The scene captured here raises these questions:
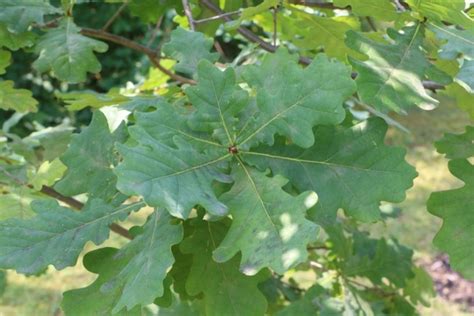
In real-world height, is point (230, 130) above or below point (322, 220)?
above

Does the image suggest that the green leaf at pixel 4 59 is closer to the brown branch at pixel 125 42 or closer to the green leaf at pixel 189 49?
the brown branch at pixel 125 42

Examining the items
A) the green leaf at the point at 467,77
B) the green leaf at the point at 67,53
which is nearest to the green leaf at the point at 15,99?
the green leaf at the point at 67,53

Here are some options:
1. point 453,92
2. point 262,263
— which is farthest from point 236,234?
point 453,92

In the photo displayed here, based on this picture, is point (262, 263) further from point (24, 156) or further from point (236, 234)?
point (24, 156)

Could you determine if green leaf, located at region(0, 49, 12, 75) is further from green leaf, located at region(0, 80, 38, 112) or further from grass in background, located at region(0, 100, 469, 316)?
grass in background, located at region(0, 100, 469, 316)

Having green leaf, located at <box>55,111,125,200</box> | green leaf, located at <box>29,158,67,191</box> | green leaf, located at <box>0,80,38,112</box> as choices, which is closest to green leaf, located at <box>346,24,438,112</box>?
green leaf, located at <box>55,111,125,200</box>


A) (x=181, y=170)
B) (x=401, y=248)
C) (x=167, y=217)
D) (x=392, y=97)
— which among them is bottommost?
(x=401, y=248)
